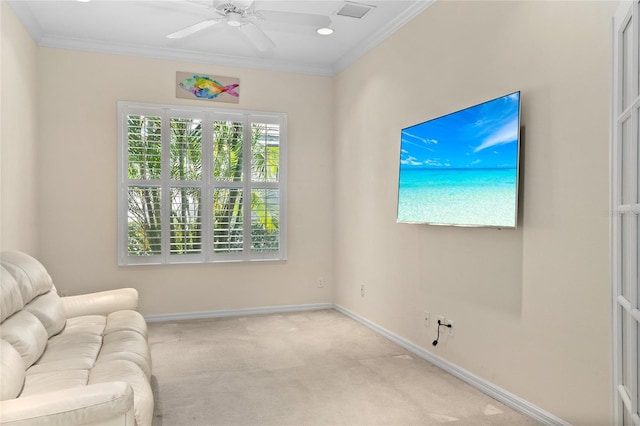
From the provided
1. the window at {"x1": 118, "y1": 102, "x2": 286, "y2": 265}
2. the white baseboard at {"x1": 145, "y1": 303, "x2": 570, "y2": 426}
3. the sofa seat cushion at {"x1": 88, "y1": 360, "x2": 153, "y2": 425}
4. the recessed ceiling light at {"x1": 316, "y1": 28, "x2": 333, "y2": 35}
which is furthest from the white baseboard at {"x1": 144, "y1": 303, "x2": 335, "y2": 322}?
the recessed ceiling light at {"x1": 316, "y1": 28, "x2": 333, "y2": 35}

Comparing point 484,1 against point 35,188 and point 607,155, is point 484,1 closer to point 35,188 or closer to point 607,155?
point 607,155

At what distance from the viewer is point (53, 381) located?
2.09 meters

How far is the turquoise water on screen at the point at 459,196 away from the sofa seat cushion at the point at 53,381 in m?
2.40

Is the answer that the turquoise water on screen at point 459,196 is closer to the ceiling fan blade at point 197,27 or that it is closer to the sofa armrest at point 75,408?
the ceiling fan blade at point 197,27

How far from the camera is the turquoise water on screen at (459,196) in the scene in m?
2.77

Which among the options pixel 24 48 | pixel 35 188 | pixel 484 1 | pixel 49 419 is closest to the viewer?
pixel 49 419

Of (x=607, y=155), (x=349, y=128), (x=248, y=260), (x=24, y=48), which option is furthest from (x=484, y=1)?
(x=24, y=48)

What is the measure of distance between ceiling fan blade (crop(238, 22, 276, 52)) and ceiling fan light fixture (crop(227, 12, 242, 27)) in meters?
0.05

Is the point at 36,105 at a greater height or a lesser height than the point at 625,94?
greater

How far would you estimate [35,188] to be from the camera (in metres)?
4.46

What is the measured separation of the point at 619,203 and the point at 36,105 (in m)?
4.90

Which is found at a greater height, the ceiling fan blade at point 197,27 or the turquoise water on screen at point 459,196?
the ceiling fan blade at point 197,27

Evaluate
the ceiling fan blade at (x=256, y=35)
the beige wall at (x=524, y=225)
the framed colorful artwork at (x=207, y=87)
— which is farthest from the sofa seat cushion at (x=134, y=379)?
the framed colorful artwork at (x=207, y=87)

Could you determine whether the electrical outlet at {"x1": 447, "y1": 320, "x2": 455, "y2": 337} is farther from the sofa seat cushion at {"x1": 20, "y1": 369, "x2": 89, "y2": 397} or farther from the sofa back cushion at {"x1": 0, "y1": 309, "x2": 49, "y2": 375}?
the sofa back cushion at {"x1": 0, "y1": 309, "x2": 49, "y2": 375}
